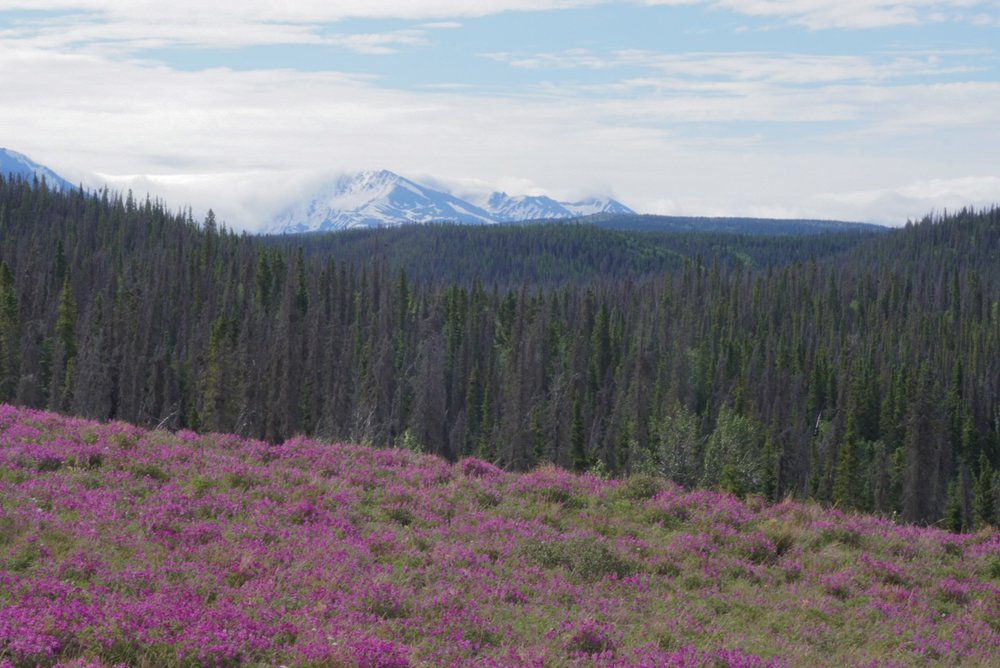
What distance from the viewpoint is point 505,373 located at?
5876 inches

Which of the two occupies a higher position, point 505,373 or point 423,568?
point 423,568

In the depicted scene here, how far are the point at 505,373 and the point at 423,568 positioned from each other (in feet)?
448

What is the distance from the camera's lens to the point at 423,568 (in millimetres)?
12812

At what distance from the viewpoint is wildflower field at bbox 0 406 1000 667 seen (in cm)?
988

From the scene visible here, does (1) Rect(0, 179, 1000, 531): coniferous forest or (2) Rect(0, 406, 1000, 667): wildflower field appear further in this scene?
(1) Rect(0, 179, 1000, 531): coniferous forest

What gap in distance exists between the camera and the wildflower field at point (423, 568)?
9.88m

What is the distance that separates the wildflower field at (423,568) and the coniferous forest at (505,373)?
167 feet

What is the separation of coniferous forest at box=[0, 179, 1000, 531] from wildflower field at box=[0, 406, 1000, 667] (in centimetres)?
5076

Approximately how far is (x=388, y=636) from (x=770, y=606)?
19.7 feet

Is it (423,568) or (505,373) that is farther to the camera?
(505,373)

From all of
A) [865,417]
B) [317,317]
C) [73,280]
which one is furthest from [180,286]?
[865,417]

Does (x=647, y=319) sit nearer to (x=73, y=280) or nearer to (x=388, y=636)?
(x=73, y=280)

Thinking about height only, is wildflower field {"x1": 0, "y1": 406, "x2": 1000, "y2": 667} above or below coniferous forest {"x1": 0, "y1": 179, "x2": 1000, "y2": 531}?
above

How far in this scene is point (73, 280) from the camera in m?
155
